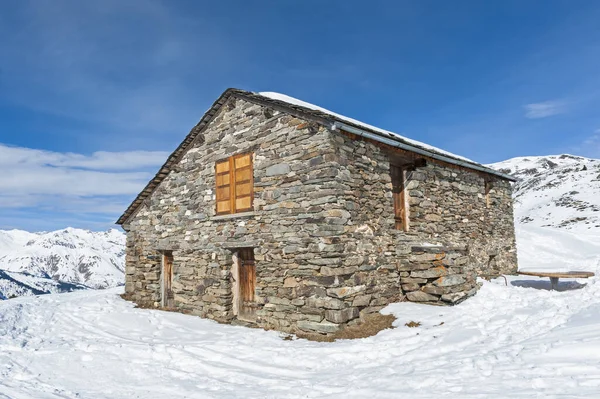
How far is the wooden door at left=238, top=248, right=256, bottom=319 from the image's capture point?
35.2ft

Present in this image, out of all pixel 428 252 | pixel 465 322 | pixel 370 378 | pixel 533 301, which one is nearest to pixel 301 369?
pixel 370 378

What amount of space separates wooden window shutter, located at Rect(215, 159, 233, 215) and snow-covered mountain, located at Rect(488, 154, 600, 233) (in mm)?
19959

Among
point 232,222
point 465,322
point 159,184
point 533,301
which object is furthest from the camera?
point 159,184

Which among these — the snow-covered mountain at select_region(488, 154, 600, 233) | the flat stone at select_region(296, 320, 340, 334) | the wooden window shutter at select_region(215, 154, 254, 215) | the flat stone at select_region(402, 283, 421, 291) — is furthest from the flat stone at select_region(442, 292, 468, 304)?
the snow-covered mountain at select_region(488, 154, 600, 233)

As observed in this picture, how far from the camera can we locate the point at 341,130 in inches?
360

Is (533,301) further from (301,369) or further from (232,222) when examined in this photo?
(232,222)

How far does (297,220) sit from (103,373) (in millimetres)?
4797

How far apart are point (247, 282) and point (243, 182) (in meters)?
2.73

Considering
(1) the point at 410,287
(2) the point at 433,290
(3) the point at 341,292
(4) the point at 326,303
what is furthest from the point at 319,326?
(2) the point at 433,290

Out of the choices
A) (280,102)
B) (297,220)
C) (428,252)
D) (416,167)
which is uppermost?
(280,102)

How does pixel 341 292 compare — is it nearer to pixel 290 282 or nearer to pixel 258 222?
pixel 290 282

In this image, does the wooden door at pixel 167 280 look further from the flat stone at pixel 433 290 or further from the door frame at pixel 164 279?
the flat stone at pixel 433 290

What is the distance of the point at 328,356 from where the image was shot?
6918mm

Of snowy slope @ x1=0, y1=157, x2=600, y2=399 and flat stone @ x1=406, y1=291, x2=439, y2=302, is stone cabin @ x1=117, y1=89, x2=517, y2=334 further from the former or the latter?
snowy slope @ x1=0, y1=157, x2=600, y2=399
